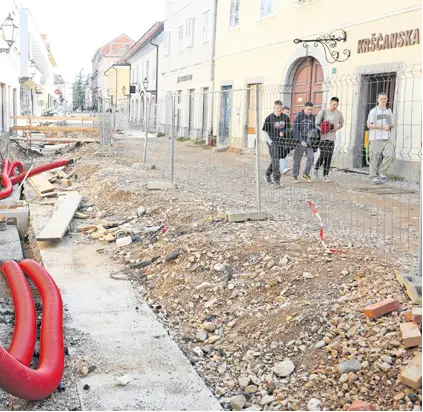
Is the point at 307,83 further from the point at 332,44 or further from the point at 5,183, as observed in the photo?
the point at 5,183

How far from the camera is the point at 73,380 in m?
3.85

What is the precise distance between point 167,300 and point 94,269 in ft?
4.81

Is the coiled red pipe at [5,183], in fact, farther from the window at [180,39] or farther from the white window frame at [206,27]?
the window at [180,39]

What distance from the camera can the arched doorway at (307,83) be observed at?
15079mm

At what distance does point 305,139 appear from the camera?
9812mm

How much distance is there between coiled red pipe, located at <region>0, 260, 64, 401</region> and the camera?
330 centimetres

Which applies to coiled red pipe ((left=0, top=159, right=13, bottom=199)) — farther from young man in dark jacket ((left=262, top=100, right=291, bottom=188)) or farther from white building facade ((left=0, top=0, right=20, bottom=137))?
white building facade ((left=0, top=0, right=20, bottom=137))

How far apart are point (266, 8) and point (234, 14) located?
3.08 metres

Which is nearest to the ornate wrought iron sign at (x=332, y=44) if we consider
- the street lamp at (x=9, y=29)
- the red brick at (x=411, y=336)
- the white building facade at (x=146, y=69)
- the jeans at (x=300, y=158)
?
the jeans at (x=300, y=158)

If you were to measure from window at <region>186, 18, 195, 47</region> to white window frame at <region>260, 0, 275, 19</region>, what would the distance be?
813 centimetres

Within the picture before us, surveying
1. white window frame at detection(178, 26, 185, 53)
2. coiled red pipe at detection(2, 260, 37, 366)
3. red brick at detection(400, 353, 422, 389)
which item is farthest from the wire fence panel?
white window frame at detection(178, 26, 185, 53)

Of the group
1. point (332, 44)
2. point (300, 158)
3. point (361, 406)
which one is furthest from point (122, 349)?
point (332, 44)

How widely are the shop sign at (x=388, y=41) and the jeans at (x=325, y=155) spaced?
10.6ft

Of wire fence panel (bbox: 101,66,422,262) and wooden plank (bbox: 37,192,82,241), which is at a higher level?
wire fence panel (bbox: 101,66,422,262)
